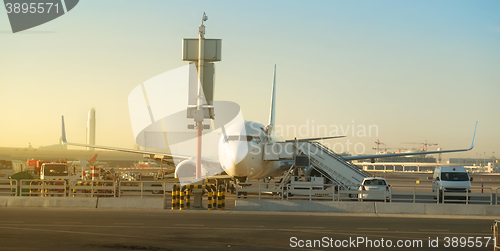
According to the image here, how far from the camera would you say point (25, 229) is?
1460cm

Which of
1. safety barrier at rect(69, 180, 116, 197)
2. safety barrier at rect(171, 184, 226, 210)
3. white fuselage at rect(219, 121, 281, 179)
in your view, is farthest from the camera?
white fuselage at rect(219, 121, 281, 179)

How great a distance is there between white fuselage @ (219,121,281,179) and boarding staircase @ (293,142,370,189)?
3847mm

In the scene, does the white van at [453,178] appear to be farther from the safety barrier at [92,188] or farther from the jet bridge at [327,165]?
the safety barrier at [92,188]

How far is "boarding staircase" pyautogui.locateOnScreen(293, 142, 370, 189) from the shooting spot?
3123 centimetres

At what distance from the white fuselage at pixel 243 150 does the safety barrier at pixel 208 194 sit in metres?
3.55

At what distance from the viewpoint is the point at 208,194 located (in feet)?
72.2

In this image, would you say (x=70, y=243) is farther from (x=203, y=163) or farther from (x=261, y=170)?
(x=203, y=163)

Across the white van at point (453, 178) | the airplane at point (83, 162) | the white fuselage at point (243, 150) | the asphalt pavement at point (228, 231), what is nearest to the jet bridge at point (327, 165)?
the white fuselage at point (243, 150)

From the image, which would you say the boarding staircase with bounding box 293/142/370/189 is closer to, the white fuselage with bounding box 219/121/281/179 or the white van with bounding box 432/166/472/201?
the white fuselage with bounding box 219/121/281/179

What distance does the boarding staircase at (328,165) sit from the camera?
31234 millimetres

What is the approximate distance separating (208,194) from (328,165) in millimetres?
11875

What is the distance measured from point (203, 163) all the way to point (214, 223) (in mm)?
16842

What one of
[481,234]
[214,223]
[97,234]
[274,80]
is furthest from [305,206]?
[274,80]

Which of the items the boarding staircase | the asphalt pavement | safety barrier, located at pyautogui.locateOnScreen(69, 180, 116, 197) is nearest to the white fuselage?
the boarding staircase
